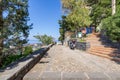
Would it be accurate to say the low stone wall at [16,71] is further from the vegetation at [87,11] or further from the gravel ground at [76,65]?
the vegetation at [87,11]

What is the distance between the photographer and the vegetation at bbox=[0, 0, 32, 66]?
9188mm

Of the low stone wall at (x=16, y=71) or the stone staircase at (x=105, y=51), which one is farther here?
the stone staircase at (x=105, y=51)

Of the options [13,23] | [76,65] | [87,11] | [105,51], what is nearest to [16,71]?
[13,23]

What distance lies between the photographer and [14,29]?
9789 mm

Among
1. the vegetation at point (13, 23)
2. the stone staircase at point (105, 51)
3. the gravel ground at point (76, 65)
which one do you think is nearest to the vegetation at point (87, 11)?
the stone staircase at point (105, 51)

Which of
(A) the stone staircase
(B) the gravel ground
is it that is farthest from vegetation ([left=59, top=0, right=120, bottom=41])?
(B) the gravel ground

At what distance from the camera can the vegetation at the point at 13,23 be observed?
30.1 ft

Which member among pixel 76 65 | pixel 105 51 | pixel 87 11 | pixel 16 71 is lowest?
pixel 76 65

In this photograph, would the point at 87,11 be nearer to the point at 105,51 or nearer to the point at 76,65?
the point at 105,51

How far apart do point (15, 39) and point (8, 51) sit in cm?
59

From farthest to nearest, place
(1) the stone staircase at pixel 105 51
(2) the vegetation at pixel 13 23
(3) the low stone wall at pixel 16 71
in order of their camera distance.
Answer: (1) the stone staircase at pixel 105 51, (2) the vegetation at pixel 13 23, (3) the low stone wall at pixel 16 71

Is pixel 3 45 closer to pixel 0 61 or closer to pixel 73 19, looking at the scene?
pixel 0 61

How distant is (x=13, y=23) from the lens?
32.1 ft

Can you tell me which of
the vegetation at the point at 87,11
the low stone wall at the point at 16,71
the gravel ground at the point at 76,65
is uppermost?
the vegetation at the point at 87,11
